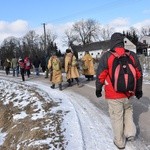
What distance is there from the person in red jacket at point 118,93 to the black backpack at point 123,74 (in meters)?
0.09

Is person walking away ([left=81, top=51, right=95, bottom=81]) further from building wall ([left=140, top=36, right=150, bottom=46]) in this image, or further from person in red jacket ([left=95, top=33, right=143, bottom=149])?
building wall ([left=140, top=36, right=150, bottom=46])

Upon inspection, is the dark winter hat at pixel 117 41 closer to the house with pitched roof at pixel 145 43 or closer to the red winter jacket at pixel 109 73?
the red winter jacket at pixel 109 73

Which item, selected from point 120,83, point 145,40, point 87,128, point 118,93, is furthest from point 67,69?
point 145,40

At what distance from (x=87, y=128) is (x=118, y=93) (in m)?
2.28

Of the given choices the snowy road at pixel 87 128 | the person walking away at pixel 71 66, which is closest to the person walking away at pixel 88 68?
the person walking away at pixel 71 66

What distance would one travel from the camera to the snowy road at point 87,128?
813 centimetres

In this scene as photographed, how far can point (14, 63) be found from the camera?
104ft

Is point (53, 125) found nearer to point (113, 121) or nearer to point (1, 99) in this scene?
point (113, 121)

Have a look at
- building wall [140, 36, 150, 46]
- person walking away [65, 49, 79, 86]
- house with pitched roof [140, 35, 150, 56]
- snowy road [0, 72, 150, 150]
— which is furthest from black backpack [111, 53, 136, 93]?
building wall [140, 36, 150, 46]

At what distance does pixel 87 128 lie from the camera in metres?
9.59

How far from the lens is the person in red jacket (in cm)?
748

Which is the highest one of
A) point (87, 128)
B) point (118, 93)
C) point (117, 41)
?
point (117, 41)

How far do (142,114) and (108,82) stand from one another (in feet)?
11.8

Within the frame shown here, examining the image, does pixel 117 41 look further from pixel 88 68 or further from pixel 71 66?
pixel 88 68
